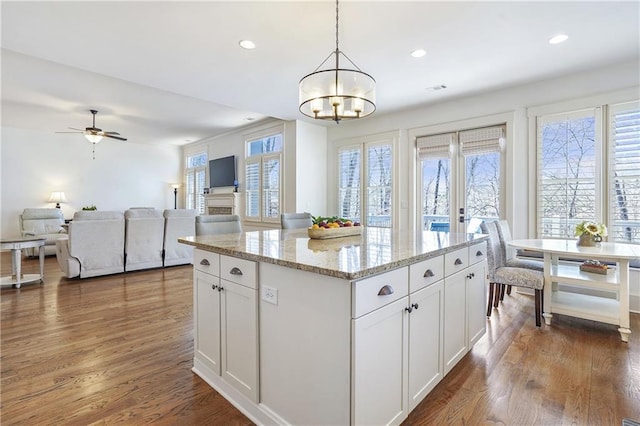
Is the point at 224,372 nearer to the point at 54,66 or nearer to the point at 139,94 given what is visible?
the point at 54,66

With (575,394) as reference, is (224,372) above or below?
above

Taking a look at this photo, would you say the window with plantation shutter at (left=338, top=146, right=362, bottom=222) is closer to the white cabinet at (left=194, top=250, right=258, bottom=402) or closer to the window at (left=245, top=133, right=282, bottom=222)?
the window at (left=245, top=133, right=282, bottom=222)

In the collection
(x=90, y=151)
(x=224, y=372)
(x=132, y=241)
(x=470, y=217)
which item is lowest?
(x=224, y=372)

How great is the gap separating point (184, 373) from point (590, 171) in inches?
182

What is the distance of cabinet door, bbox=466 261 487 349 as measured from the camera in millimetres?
2311

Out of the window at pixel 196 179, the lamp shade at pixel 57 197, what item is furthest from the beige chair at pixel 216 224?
the lamp shade at pixel 57 197

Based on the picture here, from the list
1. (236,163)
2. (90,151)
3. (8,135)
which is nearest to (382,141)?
(236,163)

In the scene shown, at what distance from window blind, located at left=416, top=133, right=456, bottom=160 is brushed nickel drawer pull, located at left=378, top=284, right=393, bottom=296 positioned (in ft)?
12.7

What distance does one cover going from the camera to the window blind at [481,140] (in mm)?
4254

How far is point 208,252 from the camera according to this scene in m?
1.96

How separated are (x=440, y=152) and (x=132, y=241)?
5.09m

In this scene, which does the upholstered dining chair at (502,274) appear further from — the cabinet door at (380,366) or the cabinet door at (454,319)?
the cabinet door at (380,366)

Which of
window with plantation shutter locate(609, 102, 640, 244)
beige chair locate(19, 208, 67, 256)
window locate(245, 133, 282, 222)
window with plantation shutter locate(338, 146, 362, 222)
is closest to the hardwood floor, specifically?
window with plantation shutter locate(609, 102, 640, 244)

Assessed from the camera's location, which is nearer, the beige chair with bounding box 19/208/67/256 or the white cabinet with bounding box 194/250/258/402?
the white cabinet with bounding box 194/250/258/402
